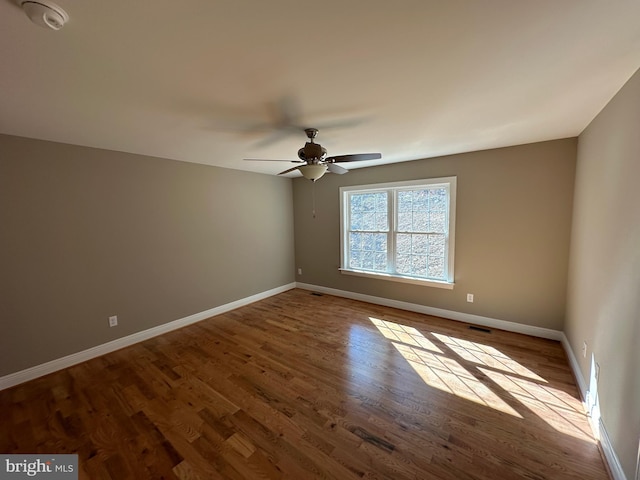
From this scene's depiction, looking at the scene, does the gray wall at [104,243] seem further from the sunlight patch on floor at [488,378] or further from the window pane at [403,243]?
the sunlight patch on floor at [488,378]

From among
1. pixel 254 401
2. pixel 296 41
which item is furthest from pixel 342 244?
pixel 296 41

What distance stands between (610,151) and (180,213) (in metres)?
4.54

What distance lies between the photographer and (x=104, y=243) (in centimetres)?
301

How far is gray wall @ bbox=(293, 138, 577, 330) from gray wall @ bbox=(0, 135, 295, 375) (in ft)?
9.41

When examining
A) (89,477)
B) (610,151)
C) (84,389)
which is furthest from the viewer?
(84,389)

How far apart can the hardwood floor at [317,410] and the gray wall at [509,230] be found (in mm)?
519

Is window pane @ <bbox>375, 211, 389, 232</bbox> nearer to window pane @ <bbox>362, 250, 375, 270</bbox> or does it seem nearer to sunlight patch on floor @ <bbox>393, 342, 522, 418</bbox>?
window pane @ <bbox>362, 250, 375, 270</bbox>

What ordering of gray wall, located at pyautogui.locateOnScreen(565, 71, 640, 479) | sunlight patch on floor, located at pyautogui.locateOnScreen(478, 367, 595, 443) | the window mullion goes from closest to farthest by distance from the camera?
1. gray wall, located at pyautogui.locateOnScreen(565, 71, 640, 479)
2. sunlight patch on floor, located at pyautogui.locateOnScreen(478, 367, 595, 443)
3. the window mullion

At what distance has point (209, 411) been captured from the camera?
6.77 ft

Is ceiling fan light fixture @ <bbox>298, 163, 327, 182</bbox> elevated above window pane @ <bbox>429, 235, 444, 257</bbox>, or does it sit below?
above

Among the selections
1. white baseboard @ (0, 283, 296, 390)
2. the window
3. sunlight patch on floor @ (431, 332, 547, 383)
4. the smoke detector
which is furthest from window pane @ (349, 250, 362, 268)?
the smoke detector

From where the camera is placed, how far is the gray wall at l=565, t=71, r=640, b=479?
1.41 meters

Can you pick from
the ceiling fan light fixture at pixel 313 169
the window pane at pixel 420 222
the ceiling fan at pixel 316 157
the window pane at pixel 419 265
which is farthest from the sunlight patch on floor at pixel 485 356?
the ceiling fan light fixture at pixel 313 169

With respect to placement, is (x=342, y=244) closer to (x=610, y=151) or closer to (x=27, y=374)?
(x=610, y=151)
